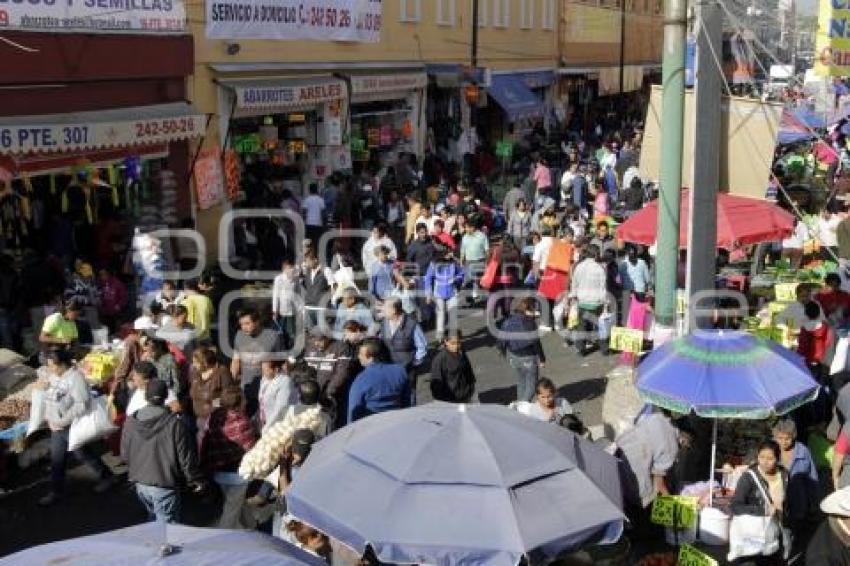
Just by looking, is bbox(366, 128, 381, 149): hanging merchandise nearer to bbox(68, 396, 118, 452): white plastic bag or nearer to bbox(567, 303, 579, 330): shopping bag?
bbox(567, 303, 579, 330): shopping bag

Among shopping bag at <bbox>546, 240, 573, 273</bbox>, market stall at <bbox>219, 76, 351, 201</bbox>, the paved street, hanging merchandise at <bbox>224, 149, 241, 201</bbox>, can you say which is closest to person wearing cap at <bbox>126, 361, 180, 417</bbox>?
the paved street

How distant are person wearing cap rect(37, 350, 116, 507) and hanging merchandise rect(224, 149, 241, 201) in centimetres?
1059

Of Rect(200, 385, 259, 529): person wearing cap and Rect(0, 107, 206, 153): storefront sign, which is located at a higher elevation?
Rect(0, 107, 206, 153): storefront sign

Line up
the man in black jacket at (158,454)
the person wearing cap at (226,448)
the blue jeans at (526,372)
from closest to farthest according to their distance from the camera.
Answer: the man in black jacket at (158,454) → the person wearing cap at (226,448) → the blue jeans at (526,372)

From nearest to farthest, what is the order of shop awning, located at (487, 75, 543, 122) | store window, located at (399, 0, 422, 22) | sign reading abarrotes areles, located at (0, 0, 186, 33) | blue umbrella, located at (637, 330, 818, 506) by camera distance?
1. blue umbrella, located at (637, 330, 818, 506)
2. sign reading abarrotes areles, located at (0, 0, 186, 33)
3. store window, located at (399, 0, 422, 22)
4. shop awning, located at (487, 75, 543, 122)

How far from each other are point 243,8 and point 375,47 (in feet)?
20.4

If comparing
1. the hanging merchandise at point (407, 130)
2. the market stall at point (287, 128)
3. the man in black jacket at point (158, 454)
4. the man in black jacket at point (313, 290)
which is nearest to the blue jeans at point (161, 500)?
the man in black jacket at point (158, 454)

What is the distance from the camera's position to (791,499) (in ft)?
25.2

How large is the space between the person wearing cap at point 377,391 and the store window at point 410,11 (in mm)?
18782

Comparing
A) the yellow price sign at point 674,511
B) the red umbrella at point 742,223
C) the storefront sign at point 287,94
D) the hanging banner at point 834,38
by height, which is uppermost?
the hanging banner at point 834,38

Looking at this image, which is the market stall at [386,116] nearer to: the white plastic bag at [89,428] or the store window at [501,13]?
the store window at [501,13]

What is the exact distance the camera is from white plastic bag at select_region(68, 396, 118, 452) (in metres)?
9.18

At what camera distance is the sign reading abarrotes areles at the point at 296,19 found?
62.4ft

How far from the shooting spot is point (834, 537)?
513cm
